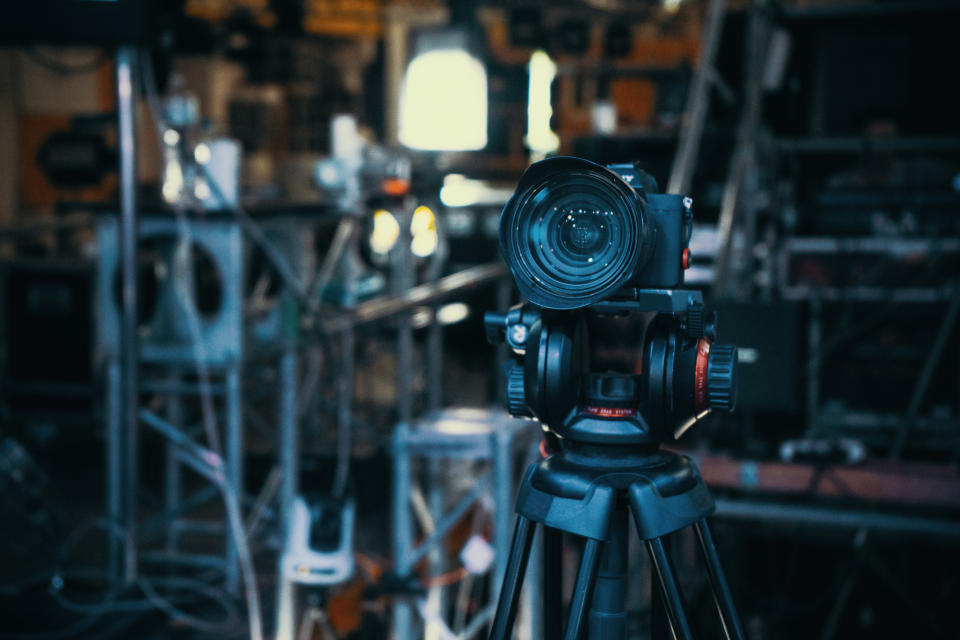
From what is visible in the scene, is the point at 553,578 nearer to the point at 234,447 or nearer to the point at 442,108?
the point at 234,447

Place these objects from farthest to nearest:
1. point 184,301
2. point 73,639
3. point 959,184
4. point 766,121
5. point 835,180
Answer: point 766,121, point 835,180, point 959,184, point 184,301, point 73,639

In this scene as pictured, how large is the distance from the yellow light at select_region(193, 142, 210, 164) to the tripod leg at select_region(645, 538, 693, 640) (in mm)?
2065

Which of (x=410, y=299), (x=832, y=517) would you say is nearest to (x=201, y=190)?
(x=410, y=299)

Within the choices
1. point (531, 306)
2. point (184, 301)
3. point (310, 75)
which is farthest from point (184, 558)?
Answer: point (310, 75)

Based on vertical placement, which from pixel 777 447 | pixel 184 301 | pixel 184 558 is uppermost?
pixel 184 301

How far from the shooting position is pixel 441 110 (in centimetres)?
426

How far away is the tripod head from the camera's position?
46.2 inches

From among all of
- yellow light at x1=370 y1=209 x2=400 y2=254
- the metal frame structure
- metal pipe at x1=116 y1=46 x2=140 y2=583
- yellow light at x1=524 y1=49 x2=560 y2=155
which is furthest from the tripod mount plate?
yellow light at x1=524 y1=49 x2=560 y2=155

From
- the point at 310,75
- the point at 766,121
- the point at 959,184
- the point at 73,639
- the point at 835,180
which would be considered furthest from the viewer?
the point at 310,75

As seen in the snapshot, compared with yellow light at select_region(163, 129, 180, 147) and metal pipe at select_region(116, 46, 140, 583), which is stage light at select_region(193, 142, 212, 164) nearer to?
yellow light at select_region(163, 129, 180, 147)

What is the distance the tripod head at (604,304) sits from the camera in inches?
46.2

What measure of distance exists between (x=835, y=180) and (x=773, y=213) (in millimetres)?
544

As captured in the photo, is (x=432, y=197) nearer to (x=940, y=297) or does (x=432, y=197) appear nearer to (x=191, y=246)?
(x=191, y=246)

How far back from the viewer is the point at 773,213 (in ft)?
10.8
